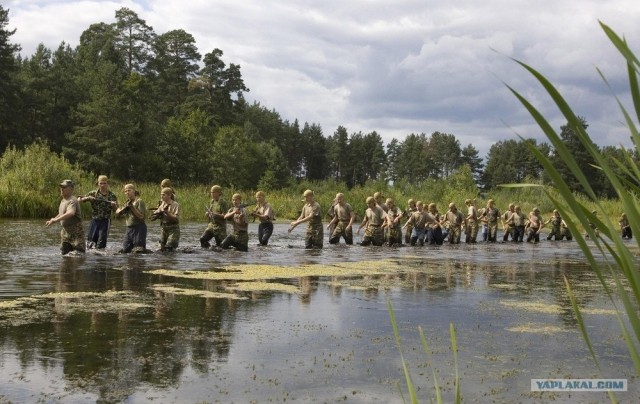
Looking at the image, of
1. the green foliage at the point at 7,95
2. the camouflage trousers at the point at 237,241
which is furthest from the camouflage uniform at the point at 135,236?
the green foliage at the point at 7,95

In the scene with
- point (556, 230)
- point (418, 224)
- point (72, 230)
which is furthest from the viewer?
point (556, 230)

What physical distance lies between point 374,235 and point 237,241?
726cm

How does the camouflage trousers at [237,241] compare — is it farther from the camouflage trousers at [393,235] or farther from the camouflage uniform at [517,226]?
the camouflage uniform at [517,226]

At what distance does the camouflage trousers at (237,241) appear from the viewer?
75.5ft

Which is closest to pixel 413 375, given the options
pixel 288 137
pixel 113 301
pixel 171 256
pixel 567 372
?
pixel 567 372

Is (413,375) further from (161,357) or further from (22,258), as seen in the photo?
(22,258)

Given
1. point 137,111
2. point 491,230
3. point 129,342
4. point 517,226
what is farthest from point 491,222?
point 137,111

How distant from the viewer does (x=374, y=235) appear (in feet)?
94.8

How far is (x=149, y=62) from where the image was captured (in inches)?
4291

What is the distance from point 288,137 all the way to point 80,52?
263 feet

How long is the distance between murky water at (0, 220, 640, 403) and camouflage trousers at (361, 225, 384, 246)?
9.70m

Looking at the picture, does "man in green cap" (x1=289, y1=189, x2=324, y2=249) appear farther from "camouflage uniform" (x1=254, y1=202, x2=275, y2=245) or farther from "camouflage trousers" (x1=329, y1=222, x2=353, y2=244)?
"camouflage trousers" (x1=329, y1=222, x2=353, y2=244)

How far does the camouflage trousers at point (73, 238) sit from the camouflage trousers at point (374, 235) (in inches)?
471

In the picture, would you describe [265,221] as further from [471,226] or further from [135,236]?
[471,226]
